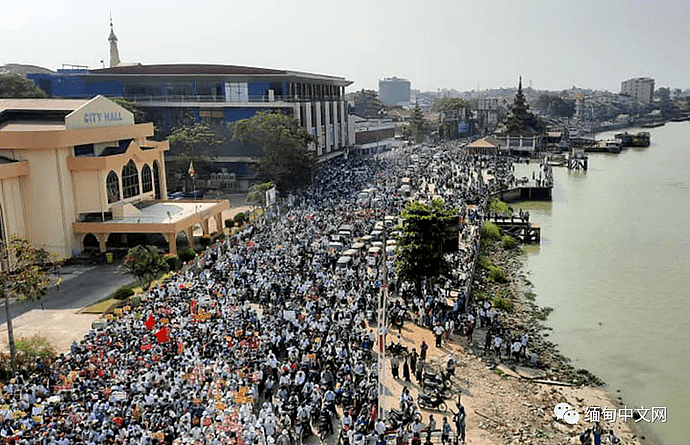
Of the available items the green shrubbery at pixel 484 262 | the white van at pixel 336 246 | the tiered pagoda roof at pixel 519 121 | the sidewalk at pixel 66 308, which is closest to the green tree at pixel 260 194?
the white van at pixel 336 246

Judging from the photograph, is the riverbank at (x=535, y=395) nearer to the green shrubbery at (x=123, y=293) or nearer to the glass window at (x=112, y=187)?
the green shrubbery at (x=123, y=293)

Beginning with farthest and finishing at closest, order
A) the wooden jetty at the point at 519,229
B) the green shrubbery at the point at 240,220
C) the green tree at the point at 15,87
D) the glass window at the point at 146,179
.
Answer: the green tree at the point at 15,87, the wooden jetty at the point at 519,229, the green shrubbery at the point at 240,220, the glass window at the point at 146,179

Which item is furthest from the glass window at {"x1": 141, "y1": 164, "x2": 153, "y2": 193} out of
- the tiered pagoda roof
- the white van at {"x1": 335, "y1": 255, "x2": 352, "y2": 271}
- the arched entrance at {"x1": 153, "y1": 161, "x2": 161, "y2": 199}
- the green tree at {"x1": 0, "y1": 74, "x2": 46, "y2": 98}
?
the tiered pagoda roof

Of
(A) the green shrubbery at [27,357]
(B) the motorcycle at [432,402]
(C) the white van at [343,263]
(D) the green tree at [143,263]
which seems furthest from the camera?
(C) the white van at [343,263]

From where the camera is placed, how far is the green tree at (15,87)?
53.1 meters

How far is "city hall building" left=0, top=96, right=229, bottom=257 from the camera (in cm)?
2959

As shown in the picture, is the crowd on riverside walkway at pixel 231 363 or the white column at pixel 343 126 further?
the white column at pixel 343 126

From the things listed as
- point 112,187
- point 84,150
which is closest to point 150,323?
point 112,187

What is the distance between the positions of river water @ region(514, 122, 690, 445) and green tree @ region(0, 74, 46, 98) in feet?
143

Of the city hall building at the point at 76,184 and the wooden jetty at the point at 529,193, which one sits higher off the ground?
the city hall building at the point at 76,184

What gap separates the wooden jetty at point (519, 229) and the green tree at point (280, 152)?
14.0 meters

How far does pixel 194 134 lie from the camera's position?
50.2 m

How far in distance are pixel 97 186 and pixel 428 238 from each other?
17441 millimetres

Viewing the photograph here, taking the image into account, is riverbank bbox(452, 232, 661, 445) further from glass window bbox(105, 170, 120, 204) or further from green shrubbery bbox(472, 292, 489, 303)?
glass window bbox(105, 170, 120, 204)
